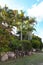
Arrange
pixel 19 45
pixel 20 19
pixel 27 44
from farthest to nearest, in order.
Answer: pixel 20 19, pixel 27 44, pixel 19 45

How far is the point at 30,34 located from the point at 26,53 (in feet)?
25.2

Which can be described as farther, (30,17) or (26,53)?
(30,17)

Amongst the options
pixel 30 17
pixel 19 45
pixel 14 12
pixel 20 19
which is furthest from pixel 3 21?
pixel 30 17

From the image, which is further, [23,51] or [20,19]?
[20,19]

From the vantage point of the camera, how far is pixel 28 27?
37375 millimetres

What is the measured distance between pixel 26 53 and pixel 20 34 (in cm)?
781

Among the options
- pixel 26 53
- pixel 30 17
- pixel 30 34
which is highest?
pixel 30 17

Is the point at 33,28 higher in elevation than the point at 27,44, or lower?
higher

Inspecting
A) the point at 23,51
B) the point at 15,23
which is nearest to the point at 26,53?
the point at 23,51

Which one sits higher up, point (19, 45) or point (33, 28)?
point (33, 28)

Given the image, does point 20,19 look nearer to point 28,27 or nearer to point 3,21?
point 28,27

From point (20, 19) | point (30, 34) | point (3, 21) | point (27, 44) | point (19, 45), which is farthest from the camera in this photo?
point (30, 34)

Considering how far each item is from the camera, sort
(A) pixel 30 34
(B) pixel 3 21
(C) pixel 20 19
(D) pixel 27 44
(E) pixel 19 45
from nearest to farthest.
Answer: (B) pixel 3 21 → (E) pixel 19 45 → (D) pixel 27 44 → (C) pixel 20 19 → (A) pixel 30 34

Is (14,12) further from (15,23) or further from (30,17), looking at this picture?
(30,17)
